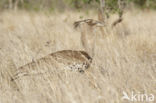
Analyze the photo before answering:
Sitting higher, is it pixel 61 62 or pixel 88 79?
pixel 61 62

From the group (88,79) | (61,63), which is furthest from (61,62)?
(88,79)

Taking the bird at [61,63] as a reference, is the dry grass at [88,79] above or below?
below

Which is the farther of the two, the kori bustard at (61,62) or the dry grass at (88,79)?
the kori bustard at (61,62)

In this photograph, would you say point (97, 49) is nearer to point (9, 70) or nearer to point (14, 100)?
point (9, 70)

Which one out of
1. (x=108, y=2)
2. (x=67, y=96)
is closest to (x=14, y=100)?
(x=67, y=96)

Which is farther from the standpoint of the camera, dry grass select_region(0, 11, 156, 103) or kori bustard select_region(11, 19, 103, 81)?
kori bustard select_region(11, 19, 103, 81)

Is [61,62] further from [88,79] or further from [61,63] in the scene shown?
[88,79]

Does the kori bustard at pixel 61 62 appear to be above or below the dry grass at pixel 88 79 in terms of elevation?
above

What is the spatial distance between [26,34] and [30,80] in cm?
327

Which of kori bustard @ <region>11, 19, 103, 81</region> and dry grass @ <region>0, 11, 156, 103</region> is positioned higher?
kori bustard @ <region>11, 19, 103, 81</region>

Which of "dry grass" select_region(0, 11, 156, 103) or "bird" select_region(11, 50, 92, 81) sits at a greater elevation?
"bird" select_region(11, 50, 92, 81)

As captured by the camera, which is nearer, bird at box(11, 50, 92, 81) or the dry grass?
the dry grass

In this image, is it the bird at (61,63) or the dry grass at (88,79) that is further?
the bird at (61,63)

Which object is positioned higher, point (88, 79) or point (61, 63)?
point (61, 63)
